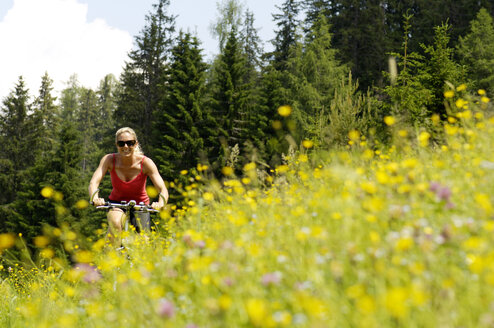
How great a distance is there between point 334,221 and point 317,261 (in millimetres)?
558

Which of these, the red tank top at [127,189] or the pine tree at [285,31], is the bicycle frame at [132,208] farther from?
the pine tree at [285,31]

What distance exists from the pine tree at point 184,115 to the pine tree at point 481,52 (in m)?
16.6

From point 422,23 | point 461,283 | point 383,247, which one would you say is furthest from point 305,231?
point 422,23

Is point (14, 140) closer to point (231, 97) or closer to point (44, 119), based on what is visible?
point (44, 119)

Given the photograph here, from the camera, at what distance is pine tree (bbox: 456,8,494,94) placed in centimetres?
2781

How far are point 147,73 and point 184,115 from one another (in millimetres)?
8114

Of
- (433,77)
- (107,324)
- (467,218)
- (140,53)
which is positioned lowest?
(107,324)

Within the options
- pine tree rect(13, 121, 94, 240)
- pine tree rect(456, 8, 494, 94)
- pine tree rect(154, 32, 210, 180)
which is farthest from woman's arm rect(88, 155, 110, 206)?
pine tree rect(456, 8, 494, 94)

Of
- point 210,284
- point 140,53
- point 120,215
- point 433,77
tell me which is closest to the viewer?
point 210,284

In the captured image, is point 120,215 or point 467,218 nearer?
point 467,218

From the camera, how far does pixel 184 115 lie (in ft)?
95.8

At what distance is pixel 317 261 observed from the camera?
7.09ft

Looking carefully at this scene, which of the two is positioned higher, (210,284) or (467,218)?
(467,218)

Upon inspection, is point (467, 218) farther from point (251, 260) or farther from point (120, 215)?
point (120, 215)
